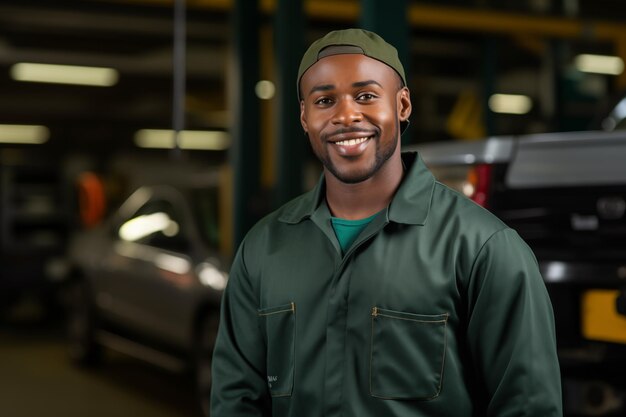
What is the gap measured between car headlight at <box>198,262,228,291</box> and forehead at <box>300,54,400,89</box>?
4.28 metres

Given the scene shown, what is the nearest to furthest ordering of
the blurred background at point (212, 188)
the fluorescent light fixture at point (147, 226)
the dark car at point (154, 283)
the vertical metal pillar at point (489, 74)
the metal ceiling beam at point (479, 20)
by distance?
the blurred background at point (212, 188)
the dark car at point (154, 283)
the fluorescent light fixture at point (147, 226)
the metal ceiling beam at point (479, 20)
the vertical metal pillar at point (489, 74)

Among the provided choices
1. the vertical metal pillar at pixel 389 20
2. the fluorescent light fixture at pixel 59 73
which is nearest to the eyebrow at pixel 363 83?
the vertical metal pillar at pixel 389 20

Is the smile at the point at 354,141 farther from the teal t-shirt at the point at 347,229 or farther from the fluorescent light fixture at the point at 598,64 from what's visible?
the fluorescent light fixture at the point at 598,64

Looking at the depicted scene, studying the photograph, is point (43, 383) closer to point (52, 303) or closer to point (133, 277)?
point (133, 277)

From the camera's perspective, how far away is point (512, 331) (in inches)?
72.5

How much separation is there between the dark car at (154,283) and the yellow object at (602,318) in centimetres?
267

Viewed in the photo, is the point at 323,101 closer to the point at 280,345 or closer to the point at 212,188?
the point at 280,345

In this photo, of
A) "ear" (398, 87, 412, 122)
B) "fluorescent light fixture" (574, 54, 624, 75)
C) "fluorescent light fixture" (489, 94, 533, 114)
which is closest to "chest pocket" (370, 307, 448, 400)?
"ear" (398, 87, 412, 122)

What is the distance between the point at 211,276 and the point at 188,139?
2439 centimetres

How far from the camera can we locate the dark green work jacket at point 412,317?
185 centimetres

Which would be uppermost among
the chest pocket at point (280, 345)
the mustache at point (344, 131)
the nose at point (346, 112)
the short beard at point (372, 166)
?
the nose at point (346, 112)

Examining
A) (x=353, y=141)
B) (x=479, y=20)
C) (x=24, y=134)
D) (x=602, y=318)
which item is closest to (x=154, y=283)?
(x=602, y=318)

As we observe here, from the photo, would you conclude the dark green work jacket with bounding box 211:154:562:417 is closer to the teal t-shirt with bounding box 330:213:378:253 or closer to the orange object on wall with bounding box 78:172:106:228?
the teal t-shirt with bounding box 330:213:378:253

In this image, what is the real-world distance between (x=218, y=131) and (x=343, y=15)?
17457 mm
